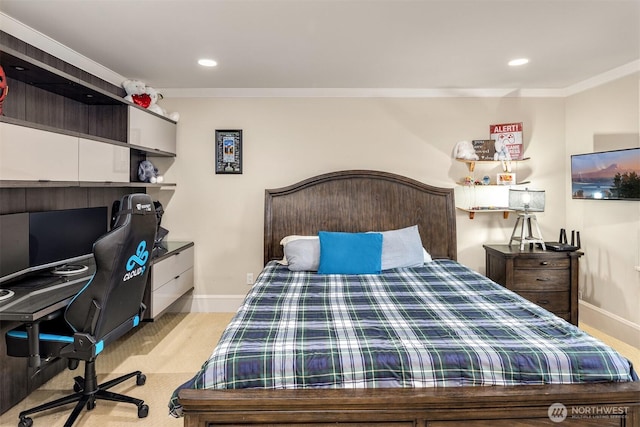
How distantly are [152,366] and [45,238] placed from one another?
1.19 meters

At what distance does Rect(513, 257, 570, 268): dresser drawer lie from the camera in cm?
340

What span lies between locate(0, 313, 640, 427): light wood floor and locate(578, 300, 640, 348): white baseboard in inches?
2.3

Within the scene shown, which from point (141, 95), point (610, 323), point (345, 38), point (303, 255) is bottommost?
point (610, 323)

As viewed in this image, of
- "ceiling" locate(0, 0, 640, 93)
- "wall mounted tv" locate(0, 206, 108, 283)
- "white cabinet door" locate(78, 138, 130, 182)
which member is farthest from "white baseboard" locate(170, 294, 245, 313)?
"ceiling" locate(0, 0, 640, 93)

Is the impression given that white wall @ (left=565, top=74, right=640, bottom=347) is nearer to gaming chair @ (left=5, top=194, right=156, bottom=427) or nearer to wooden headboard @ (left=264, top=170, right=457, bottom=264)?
wooden headboard @ (left=264, top=170, right=457, bottom=264)

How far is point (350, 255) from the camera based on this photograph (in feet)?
10.4

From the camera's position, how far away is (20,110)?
240cm

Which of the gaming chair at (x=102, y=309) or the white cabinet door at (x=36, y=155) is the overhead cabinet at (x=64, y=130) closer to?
the white cabinet door at (x=36, y=155)

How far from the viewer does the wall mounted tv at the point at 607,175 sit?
10.2 feet

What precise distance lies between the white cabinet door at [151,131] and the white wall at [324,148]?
178mm

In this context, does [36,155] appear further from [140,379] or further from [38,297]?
[140,379]

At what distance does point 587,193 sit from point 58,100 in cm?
465

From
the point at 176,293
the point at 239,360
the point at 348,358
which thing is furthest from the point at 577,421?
the point at 176,293
